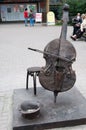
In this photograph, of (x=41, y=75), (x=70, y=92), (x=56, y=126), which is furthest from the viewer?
(x=70, y=92)

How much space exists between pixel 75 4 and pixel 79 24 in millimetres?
12486

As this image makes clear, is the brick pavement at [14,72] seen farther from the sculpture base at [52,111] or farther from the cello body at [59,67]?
the cello body at [59,67]

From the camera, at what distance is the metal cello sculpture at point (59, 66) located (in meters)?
5.09

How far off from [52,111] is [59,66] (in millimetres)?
831

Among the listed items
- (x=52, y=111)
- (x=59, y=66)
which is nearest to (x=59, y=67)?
(x=59, y=66)

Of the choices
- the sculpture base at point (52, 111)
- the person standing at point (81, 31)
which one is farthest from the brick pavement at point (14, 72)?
the person standing at point (81, 31)

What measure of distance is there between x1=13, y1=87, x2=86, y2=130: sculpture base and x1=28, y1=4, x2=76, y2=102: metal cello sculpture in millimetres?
415

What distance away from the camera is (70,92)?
623cm

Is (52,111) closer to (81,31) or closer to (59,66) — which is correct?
(59,66)

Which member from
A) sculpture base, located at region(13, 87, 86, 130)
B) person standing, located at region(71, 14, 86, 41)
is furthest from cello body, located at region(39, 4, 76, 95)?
person standing, located at region(71, 14, 86, 41)

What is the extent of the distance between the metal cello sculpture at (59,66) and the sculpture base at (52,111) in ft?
1.36

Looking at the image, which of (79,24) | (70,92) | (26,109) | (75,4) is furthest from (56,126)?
(75,4)

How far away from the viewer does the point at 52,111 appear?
530cm

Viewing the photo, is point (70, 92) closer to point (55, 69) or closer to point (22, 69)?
point (55, 69)
